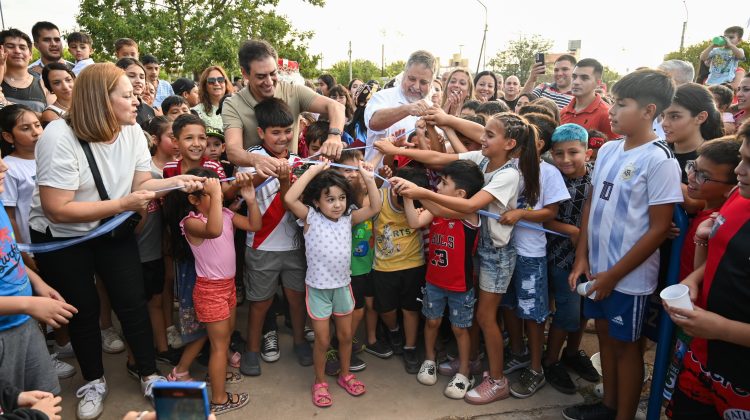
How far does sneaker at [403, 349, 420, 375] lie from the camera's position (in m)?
3.57

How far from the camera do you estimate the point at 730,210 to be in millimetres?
2039

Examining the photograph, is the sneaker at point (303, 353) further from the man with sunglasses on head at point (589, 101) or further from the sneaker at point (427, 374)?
the man with sunglasses on head at point (589, 101)

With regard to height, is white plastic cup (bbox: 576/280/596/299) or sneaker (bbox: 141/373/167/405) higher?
white plastic cup (bbox: 576/280/596/299)

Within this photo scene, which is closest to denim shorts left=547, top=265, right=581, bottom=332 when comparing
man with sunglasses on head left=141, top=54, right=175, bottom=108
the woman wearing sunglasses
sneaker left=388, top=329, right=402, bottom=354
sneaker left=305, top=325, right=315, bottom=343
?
sneaker left=388, top=329, right=402, bottom=354

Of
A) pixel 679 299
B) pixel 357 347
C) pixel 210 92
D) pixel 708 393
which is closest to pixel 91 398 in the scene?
pixel 357 347

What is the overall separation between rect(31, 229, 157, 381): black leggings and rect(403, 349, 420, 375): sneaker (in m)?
1.88

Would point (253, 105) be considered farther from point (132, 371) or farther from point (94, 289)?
point (132, 371)

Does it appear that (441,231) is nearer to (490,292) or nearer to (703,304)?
(490,292)

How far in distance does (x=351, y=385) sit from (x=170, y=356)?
1512 mm

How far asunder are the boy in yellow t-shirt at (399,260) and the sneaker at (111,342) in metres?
2.19

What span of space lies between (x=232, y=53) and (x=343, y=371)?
43.9ft

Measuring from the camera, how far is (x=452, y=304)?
3.37m

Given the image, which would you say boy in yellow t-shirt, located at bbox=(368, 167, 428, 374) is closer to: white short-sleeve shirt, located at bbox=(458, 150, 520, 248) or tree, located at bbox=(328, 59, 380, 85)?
white short-sleeve shirt, located at bbox=(458, 150, 520, 248)

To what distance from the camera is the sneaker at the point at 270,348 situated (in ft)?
12.1
